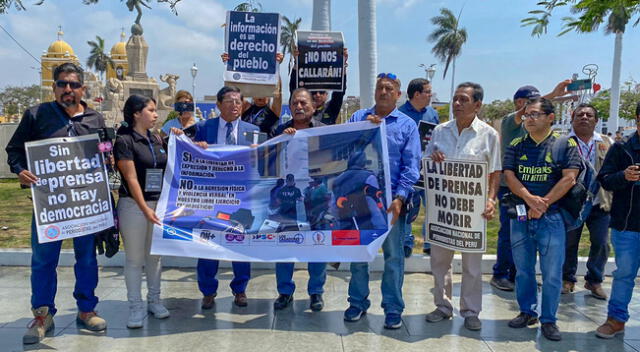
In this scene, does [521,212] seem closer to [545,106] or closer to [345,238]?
[545,106]

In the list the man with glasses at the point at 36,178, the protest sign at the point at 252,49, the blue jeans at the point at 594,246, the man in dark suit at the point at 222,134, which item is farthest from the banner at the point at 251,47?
the blue jeans at the point at 594,246

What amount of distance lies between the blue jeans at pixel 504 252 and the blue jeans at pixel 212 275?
2.86 m

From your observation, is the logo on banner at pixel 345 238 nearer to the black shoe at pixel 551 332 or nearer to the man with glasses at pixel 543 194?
the man with glasses at pixel 543 194

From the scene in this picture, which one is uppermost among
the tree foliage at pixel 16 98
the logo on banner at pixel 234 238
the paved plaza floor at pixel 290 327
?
the tree foliage at pixel 16 98

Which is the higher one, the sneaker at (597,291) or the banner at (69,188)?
the banner at (69,188)

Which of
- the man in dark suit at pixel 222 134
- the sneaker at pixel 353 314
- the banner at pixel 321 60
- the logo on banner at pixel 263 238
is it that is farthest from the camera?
the banner at pixel 321 60

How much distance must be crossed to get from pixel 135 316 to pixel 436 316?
8.75 feet

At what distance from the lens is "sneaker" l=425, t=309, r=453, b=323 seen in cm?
474

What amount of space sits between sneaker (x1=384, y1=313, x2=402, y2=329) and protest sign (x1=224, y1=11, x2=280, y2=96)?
114 inches

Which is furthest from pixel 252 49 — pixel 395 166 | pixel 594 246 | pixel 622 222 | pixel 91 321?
pixel 594 246

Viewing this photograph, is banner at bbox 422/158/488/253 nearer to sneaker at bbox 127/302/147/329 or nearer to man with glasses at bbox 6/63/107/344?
sneaker at bbox 127/302/147/329

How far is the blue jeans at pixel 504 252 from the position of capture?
5.77m

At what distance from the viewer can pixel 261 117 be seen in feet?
19.2

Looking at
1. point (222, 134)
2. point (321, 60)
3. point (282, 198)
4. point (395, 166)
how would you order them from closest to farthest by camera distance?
point (395, 166) < point (282, 198) < point (222, 134) < point (321, 60)
